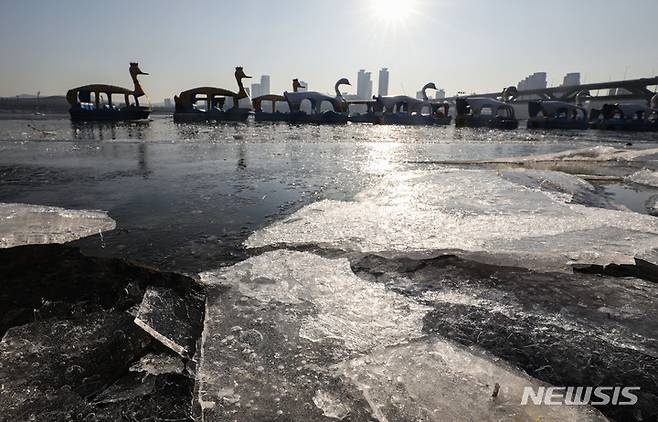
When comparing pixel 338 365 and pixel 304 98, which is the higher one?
pixel 304 98

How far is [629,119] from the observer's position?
36.0 meters

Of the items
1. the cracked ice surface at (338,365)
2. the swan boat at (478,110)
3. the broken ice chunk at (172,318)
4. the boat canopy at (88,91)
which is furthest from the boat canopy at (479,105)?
the broken ice chunk at (172,318)

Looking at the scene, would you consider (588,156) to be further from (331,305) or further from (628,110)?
(628,110)

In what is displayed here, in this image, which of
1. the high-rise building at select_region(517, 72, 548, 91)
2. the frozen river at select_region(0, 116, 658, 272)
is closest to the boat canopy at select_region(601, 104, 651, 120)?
the frozen river at select_region(0, 116, 658, 272)

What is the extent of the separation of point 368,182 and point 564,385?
199 inches

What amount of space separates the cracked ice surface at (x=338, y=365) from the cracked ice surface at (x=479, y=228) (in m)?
0.98

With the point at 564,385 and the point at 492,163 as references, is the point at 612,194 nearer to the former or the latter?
the point at 492,163

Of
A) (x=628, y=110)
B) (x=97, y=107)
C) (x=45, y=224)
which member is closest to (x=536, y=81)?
(x=628, y=110)

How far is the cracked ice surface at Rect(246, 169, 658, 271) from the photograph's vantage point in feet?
9.93

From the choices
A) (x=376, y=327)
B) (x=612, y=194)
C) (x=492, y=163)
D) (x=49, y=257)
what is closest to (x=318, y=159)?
(x=492, y=163)

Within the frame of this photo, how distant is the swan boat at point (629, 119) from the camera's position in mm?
33531

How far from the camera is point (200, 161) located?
8680mm

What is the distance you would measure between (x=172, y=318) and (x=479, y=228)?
3.06m

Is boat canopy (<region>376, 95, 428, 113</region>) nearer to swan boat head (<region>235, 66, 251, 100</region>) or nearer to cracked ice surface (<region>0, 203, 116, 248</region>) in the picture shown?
swan boat head (<region>235, 66, 251, 100</region>)
